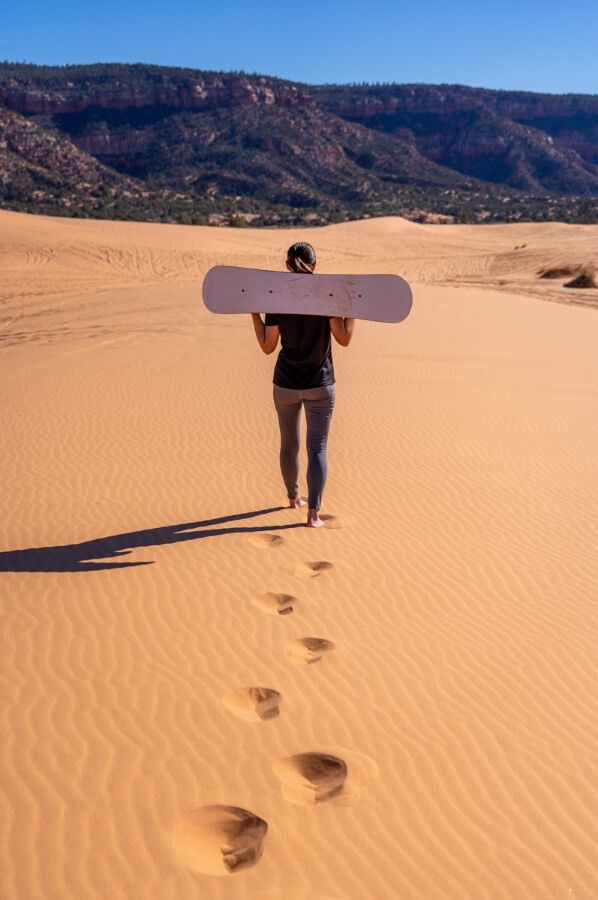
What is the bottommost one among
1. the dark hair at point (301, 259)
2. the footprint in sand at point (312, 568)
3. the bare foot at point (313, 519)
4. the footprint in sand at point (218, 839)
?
the footprint in sand at point (218, 839)

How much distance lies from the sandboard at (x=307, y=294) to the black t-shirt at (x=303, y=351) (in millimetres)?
113

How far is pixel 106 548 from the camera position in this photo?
5.78 m

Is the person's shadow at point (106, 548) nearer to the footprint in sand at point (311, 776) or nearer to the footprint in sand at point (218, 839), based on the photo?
the footprint in sand at point (311, 776)

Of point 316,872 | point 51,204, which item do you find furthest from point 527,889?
point 51,204

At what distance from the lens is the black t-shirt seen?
5277mm

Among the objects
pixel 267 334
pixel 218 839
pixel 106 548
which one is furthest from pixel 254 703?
pixel 267 334

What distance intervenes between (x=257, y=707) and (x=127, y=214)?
1790 inches

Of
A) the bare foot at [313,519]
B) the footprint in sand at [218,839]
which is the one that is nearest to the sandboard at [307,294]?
the bare foot at [313,519]

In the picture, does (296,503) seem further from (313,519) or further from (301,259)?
(301,259)

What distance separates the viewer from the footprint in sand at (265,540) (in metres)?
5.82

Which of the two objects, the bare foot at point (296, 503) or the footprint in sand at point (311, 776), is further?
the bare foot at point (296, 503)

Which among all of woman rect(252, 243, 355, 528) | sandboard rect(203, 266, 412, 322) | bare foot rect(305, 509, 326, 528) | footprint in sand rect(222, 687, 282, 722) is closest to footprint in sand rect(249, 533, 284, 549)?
bare foot rect(305, 509, 326, 528)

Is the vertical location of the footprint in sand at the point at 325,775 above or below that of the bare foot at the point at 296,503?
below

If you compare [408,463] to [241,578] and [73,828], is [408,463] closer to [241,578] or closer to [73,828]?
[241,578]
